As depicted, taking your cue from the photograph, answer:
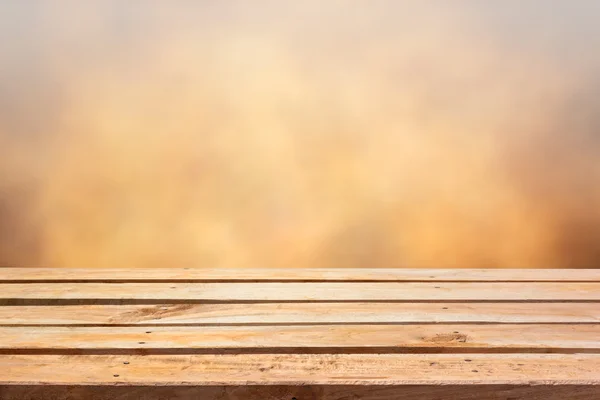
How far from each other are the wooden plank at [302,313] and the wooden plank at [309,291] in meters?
0.05

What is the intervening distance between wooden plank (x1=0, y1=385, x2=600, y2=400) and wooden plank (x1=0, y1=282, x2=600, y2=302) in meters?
0.47

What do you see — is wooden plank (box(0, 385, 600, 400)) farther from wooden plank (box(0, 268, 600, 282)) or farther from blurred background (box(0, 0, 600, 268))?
blurred background (box(0, 0, 600, 268))

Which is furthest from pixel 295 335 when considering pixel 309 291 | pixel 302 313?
pixel 309 291

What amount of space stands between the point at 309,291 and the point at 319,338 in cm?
36

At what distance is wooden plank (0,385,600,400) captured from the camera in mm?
1068

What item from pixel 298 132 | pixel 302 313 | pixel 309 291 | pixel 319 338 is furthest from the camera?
pixel 298 132

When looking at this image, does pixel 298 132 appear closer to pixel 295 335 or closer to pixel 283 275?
pixel 283 275

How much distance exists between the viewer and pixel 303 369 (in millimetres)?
1129

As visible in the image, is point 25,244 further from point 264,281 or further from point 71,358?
point 71,358

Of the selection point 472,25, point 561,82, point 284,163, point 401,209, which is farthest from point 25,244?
point 561,82

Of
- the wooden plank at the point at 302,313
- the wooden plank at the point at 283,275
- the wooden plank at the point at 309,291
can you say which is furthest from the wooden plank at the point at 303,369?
the wooden plank at the point at 283,275

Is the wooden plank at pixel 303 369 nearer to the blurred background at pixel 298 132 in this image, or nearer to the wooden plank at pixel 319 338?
the wooden plank at pixel 319 338

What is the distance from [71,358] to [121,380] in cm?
14

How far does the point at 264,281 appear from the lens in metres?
1.73
